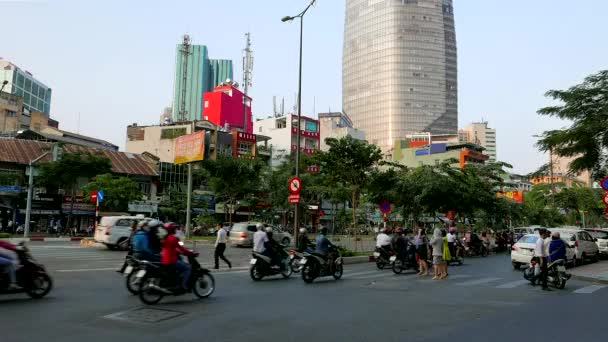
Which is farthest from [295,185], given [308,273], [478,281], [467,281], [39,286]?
[39,286]

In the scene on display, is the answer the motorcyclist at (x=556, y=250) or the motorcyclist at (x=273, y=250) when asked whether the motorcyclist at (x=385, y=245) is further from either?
the motorcyclist at (x=556, y=250)

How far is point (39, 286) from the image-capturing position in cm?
989

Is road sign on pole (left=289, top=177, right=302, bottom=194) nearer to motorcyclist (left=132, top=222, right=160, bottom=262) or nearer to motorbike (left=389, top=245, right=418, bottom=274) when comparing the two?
motorbike (left=389, top=245, right=418, bottom=274)

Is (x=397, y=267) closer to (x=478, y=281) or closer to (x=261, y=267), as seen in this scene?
(x=478, y=281)

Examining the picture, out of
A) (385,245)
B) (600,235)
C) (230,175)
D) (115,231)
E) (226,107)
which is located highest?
(226,107)

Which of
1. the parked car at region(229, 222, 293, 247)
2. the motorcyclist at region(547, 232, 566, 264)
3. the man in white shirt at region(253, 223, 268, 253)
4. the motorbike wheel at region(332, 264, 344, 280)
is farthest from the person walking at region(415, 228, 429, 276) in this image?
the parked car at region(229, 222, 293, 247)

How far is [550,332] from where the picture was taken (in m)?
7.67

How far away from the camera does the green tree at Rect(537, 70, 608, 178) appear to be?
17328mm

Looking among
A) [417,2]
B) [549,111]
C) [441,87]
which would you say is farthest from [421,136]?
[549,111]

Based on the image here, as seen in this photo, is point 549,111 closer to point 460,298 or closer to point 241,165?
point 460,298

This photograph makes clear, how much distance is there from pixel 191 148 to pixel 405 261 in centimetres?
2469

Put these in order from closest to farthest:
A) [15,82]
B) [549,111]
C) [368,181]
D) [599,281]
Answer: [599,281] → [549,111] → [368,181] → [15,82]

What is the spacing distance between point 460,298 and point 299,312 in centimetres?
439

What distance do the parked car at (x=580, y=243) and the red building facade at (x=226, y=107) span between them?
68.6 metres
